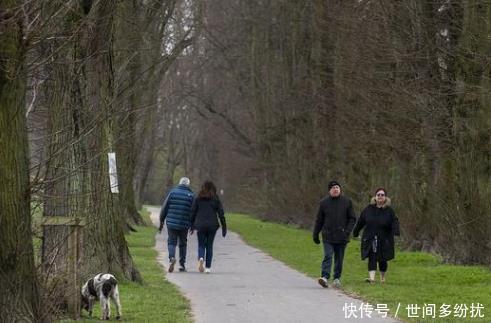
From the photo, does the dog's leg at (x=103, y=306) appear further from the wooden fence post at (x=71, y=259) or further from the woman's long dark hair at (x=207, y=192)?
the woman's long dark hair at (x=207, y=192)

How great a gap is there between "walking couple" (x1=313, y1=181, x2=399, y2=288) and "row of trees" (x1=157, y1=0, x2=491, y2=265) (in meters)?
3.35

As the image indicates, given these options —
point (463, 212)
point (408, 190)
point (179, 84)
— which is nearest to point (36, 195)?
point (463, 212)

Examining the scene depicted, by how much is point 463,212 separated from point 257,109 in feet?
93.2

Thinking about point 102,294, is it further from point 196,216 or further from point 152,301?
point 196,216

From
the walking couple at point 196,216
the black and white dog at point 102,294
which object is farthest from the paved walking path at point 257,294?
the black and white dog at point 102,294

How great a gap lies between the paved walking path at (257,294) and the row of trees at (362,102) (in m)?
4.24

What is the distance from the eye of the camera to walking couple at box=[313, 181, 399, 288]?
16.9 meters

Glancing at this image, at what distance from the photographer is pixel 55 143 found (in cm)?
1168

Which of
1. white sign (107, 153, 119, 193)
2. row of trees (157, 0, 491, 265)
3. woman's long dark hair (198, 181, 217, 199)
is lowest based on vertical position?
woman's long dark hair (198, 181, 217, 199)

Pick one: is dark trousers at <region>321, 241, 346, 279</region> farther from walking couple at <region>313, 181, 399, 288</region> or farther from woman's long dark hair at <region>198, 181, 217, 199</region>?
woman's long dark hair at <region>198, 181, 217, 199</region>

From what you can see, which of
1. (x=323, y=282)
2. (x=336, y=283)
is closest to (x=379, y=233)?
(x=336, y=283)

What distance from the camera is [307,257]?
24641 millimetres

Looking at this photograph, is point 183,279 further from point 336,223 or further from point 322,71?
point 322,71

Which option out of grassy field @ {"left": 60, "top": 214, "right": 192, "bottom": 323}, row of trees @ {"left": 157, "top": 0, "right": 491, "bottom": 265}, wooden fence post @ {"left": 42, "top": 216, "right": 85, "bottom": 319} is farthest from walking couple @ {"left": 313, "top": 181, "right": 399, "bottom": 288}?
wooden fence post @ {"left": 42, "top": 216, "right": 85, "bottom": 319}
